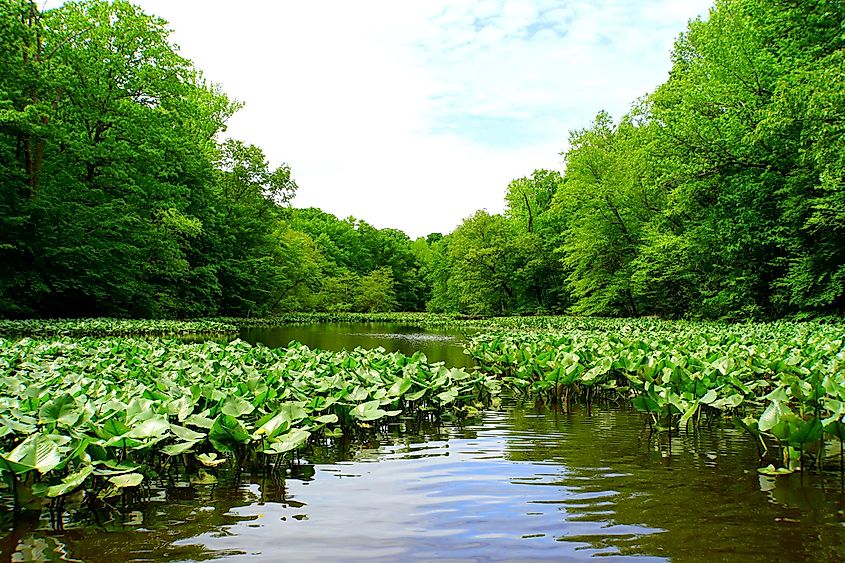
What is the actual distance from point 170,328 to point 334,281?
41.3 meters

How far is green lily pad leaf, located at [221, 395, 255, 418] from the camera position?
386cm

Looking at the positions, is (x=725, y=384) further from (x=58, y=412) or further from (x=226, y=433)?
(x=58, y=412)

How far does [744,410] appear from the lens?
599 centimetres

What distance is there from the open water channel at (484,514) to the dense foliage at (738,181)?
39.8 feet

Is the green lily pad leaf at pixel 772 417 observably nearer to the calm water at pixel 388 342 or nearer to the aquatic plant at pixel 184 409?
the aquatic plant at pixel 184 409

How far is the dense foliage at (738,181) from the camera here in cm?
1508

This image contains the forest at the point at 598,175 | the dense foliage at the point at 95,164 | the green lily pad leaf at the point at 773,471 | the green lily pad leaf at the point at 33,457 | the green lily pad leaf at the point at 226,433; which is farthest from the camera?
the dense foliage at the point at 95,164

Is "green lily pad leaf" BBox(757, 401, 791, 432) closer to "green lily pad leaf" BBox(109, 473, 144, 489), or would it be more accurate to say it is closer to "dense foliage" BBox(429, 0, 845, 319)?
"green lily pad leaf" BBox(109, 473, 144, 489)

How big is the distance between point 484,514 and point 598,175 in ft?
101

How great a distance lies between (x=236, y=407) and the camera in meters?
3.94

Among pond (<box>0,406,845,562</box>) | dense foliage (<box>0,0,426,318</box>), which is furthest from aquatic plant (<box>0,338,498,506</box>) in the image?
dense foliage (<box>0,0,426,318</box>)

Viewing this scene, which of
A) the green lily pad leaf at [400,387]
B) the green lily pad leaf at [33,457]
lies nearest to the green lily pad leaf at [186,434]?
the green lily pad leaf at [33,457]

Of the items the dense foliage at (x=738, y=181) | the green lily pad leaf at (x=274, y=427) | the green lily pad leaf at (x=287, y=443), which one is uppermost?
the dense foliage at (x=738, y=181)

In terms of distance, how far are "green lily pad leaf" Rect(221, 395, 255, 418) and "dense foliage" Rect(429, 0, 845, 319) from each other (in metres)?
13.7
